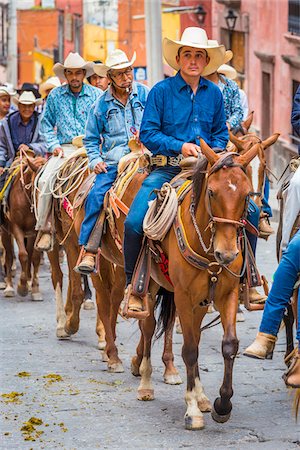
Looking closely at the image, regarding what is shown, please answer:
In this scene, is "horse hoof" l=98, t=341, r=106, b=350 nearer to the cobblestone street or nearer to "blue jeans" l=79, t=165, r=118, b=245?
the cobblestone street

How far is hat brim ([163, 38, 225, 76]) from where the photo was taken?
9.09 meters

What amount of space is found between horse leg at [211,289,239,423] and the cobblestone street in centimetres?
14

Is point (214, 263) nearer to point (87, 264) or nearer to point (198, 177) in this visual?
point (198, 177)

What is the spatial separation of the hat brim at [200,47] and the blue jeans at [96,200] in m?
1.39

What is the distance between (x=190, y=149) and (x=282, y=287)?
1244 mm

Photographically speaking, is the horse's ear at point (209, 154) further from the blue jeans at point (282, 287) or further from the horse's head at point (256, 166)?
the horse's head at point (256, 166)

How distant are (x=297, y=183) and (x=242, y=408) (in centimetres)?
171

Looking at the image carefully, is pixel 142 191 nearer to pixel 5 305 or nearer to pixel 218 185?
pixel 218 185

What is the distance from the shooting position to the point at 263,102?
99.0ft

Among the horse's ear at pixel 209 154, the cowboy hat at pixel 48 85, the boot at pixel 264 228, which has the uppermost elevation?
the horse's ear at pixel 209 154

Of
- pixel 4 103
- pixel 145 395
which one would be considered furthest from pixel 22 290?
pixel 145 395

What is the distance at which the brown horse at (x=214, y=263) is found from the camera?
7.96 meters

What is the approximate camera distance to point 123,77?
10.7 m

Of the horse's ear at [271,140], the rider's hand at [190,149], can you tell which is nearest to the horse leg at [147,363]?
the rider's hand at [190,149]
